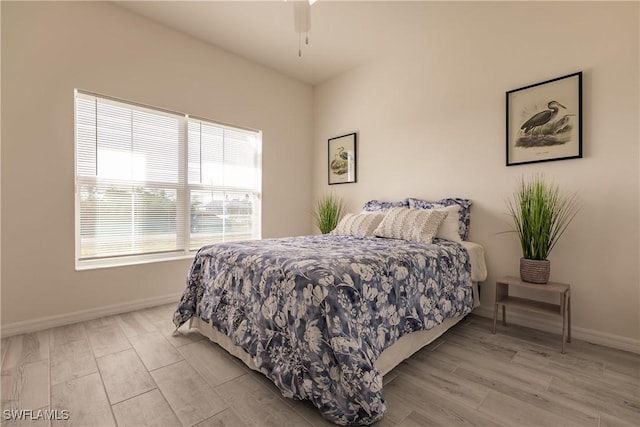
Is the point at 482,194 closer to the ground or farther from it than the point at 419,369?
farther from it

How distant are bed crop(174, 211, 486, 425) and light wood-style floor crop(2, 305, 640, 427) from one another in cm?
12

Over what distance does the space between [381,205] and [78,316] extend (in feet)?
A: 10.1

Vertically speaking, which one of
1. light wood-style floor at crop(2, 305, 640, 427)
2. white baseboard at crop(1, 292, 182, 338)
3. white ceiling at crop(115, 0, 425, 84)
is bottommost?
light wood-style floor at crop(2, 305, 640, 427)

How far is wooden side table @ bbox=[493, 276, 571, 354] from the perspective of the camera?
200cm

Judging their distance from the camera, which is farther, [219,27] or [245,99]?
[245,99]

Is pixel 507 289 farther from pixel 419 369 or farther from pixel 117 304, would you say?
pixel 117 304

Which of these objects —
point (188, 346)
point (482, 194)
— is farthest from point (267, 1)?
point (188, 346)


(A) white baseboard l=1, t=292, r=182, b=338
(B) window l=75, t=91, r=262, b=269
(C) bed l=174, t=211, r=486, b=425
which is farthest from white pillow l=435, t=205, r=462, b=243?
(A) white baseboard l=1, t=292, r=182, b=338

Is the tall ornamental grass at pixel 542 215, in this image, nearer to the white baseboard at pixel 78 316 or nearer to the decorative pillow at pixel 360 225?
the decorative pillow at pixel 360 225

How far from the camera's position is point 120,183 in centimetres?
277

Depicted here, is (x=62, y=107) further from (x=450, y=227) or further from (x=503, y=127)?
(x=503, y=127)

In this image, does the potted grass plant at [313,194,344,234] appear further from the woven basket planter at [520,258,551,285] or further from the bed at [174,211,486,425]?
the woven basket planter at [520,258,551,285]

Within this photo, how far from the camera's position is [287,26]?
9.68 ft

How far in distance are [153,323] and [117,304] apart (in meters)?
0.52
